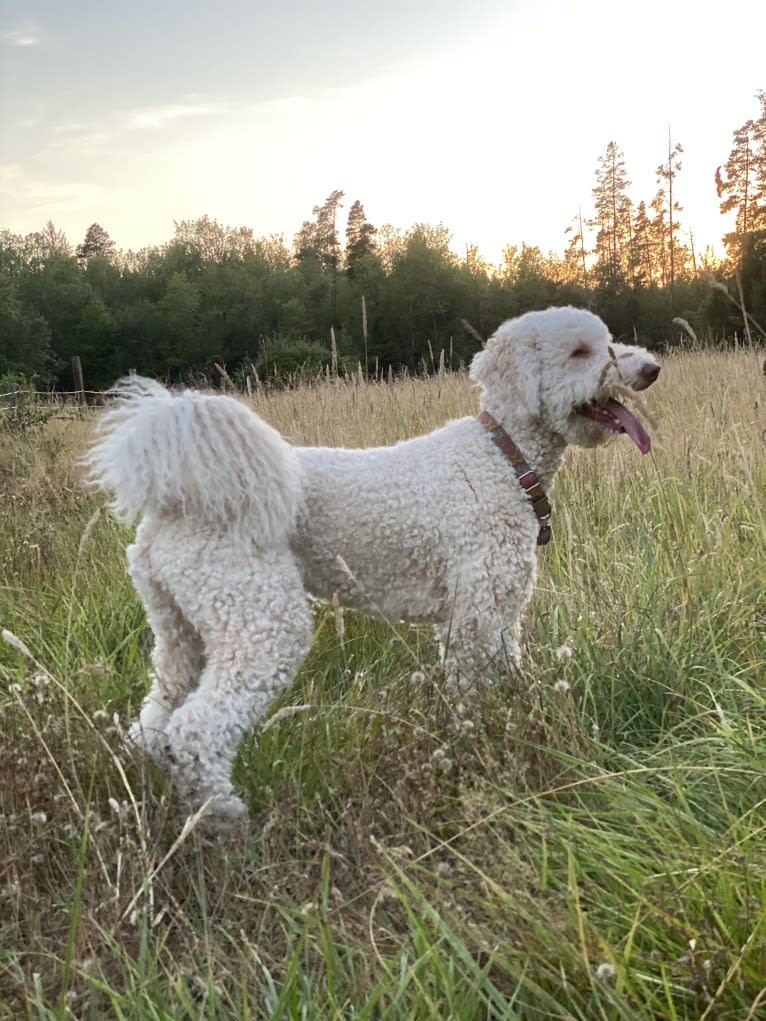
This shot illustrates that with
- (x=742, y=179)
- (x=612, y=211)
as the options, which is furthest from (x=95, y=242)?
(x=742, y=179)

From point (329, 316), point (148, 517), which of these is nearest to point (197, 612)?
point (148, 517)

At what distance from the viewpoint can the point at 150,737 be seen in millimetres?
2988

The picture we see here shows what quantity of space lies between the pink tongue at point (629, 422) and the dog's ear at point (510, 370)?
30 cm

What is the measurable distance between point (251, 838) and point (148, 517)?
1.20m

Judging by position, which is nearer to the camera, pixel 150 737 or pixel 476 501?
pixel 150 737

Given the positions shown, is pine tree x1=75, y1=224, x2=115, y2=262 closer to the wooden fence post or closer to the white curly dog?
the wooden fence post

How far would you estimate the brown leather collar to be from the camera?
11.5 ft

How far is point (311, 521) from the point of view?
339cm

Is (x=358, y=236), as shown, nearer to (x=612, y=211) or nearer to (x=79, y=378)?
(x=612, y=211)

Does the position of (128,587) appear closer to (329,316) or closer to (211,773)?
(211,773)

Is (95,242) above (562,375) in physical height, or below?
above

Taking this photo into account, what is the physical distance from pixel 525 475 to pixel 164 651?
5.12 ft

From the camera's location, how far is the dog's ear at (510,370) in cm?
351

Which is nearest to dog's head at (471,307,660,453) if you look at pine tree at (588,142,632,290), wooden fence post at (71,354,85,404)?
wooden fence post at (71,354,85,404)
